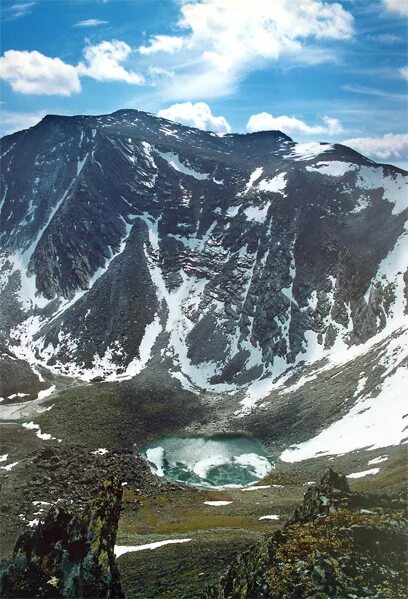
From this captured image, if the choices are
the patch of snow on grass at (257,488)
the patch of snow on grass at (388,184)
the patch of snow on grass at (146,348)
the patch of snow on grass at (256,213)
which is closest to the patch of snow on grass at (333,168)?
the patch of snow on grass at (388,184)

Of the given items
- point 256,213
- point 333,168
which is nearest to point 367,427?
point 256,213

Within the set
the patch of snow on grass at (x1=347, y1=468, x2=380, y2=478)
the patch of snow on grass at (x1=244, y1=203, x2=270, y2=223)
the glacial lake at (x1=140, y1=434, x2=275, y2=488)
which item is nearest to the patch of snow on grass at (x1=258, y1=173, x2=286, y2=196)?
the patch of snow on grass at (x1=244, y1=203, x2=270, y2=223)

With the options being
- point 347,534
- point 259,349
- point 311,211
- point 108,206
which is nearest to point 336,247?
point 311,211

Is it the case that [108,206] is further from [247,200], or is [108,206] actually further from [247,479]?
[247,479]

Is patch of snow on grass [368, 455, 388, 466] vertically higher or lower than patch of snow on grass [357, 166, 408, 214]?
lower

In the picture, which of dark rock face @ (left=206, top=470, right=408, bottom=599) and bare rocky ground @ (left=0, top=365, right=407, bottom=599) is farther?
bare rocky ground @ (left=0, top=365, right=407, bottom=599)

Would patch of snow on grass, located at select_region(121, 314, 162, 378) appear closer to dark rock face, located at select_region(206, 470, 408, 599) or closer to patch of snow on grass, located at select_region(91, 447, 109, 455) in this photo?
patch of snow on grass, located at select_region(91, 447, 109, 455)
